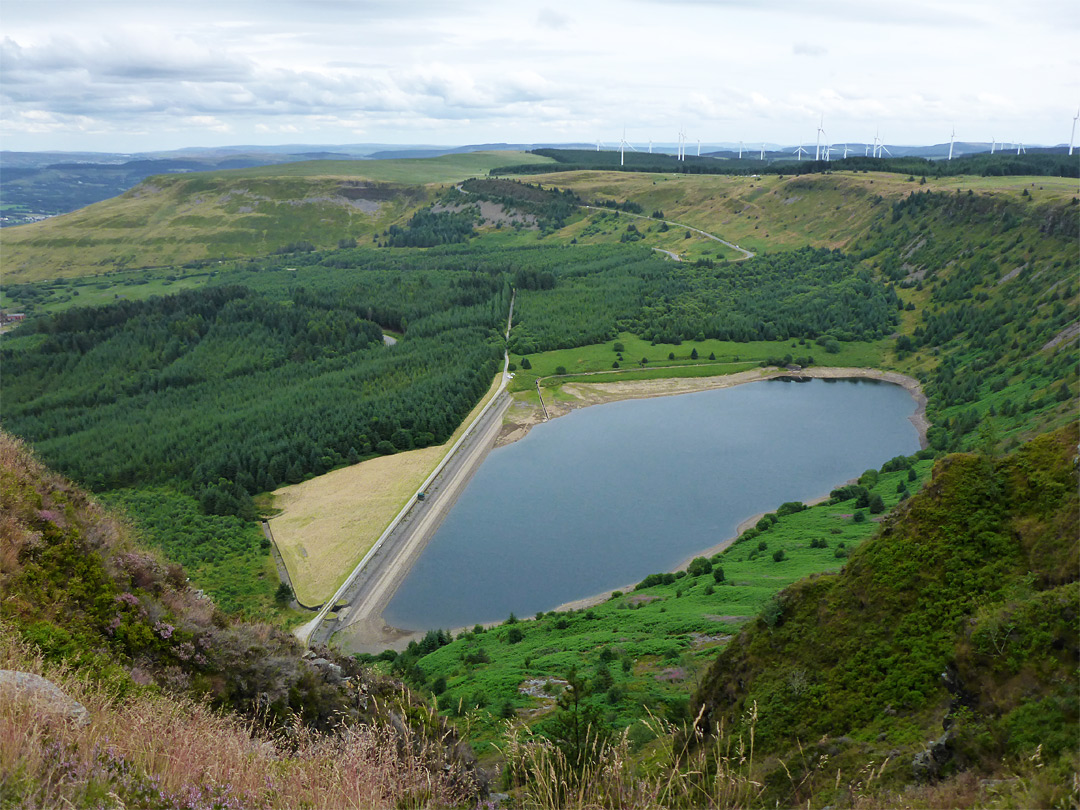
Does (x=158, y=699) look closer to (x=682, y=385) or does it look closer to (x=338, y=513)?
(x=338, y=513)

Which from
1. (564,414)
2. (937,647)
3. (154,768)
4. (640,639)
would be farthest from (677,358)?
(154,768)

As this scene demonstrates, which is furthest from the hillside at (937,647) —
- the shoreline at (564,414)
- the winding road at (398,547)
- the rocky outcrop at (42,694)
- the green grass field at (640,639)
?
the winding road at (398,547)

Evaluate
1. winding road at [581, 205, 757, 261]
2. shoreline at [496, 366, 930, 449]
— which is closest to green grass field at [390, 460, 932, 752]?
shoreline at [496, 366, 930, 449]

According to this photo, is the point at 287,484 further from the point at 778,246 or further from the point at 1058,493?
the point at 778,246

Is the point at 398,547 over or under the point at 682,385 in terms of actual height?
under

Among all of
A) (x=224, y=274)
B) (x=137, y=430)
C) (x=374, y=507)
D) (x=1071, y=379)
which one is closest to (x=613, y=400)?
(x=374, y=507)

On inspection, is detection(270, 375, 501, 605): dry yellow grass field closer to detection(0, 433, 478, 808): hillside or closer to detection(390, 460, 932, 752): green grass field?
detection(390, 460, 932, 752): green grass field
